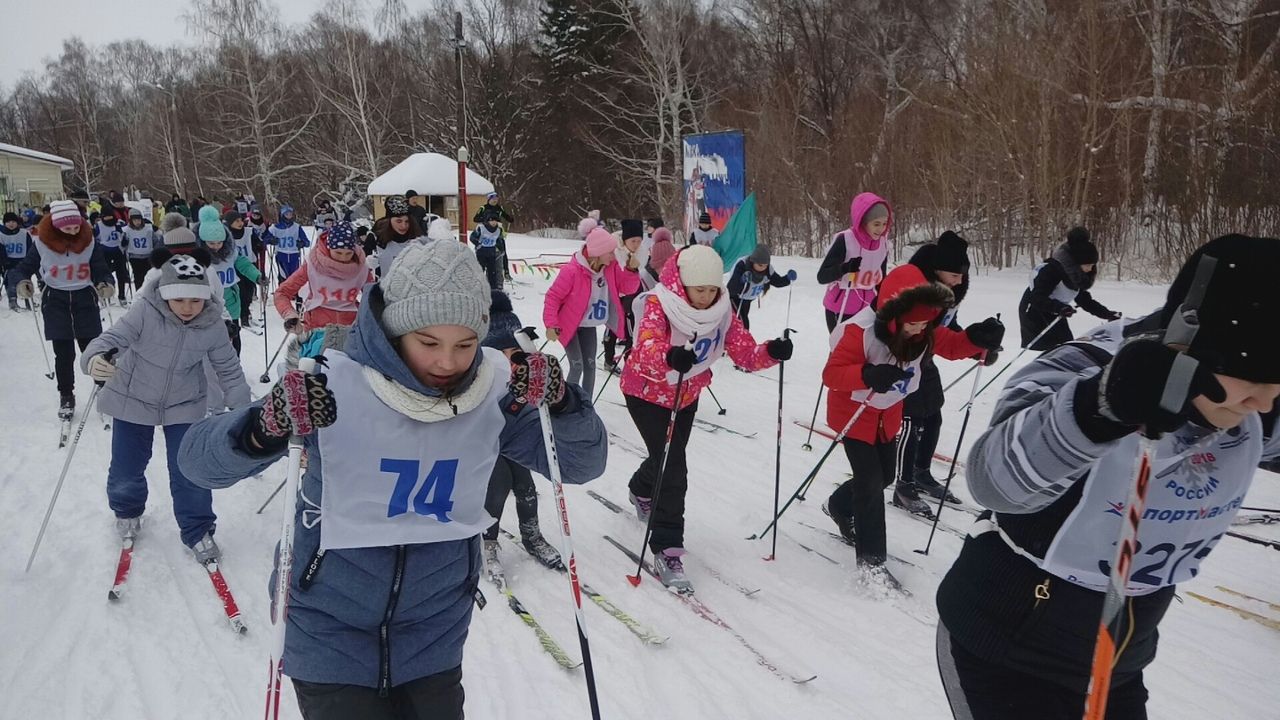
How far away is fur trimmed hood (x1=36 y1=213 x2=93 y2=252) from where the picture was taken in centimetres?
713

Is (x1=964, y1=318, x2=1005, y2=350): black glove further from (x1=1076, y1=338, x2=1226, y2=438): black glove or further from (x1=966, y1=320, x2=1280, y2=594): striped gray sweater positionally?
(x1=1076, y1=338, x2=1226, y2=438): black glove

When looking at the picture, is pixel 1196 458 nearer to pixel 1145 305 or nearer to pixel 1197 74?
pixel 1145 305

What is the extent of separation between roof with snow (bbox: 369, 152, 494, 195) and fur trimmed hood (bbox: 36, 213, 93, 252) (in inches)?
708

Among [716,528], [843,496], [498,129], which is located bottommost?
[716,528]

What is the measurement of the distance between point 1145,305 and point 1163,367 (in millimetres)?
10372

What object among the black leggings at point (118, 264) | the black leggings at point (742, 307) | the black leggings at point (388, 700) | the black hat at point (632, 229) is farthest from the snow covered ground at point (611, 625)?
the black leggings at point (118, 264)

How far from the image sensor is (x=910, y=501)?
5520 mm

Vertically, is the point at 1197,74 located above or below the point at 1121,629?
above

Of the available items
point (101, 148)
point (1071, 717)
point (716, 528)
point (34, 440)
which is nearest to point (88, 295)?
point (34, 440)

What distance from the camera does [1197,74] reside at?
13203 millimetres

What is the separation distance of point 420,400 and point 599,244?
4507mm

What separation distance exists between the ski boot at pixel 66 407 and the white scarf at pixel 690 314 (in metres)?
6.29

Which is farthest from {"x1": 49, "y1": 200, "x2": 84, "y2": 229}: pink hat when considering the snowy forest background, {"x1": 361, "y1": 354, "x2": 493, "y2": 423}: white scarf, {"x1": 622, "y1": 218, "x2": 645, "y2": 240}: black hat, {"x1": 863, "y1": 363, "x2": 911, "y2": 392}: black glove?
the snowy forest background

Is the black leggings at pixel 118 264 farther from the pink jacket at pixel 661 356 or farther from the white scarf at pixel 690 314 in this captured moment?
the white scarf at pixel 690 314
